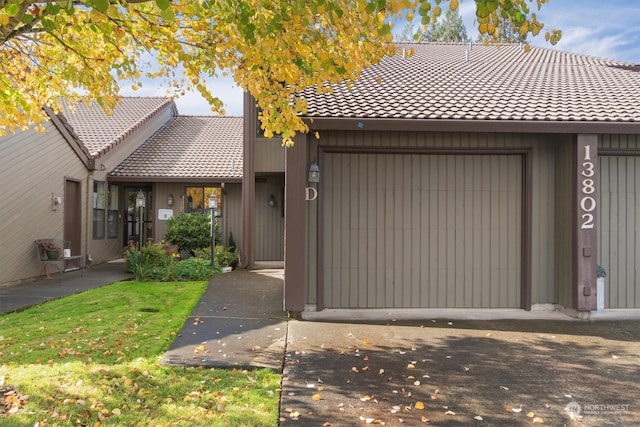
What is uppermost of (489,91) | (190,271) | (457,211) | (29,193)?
(489,91)

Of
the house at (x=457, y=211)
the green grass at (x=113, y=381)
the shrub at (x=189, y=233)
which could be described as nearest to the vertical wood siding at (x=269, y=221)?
the shrub at (x=189, y=233)

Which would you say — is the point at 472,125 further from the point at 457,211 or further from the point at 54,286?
the point at 54,286

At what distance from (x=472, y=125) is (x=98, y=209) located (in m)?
11.7

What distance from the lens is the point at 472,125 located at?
7051 mm

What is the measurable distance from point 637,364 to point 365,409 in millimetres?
3232

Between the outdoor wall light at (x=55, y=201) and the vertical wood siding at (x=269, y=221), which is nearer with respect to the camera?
the outdoor wall light at (x=55, y=201)

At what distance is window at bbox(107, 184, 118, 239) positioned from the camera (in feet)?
49.4

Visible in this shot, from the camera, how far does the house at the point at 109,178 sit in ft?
34.3

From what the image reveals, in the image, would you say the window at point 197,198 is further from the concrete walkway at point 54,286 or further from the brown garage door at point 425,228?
the brown garage door at point 425,228

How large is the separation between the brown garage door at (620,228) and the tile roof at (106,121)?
12132 mm

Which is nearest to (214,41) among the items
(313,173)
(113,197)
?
(313,173)

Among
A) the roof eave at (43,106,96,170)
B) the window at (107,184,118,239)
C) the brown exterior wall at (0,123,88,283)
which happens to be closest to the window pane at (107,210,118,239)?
the window at (107,184,118,239)

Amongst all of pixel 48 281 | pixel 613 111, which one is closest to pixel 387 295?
pixel 613 111

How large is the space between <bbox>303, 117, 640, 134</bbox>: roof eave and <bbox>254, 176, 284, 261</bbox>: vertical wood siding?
307 inches
